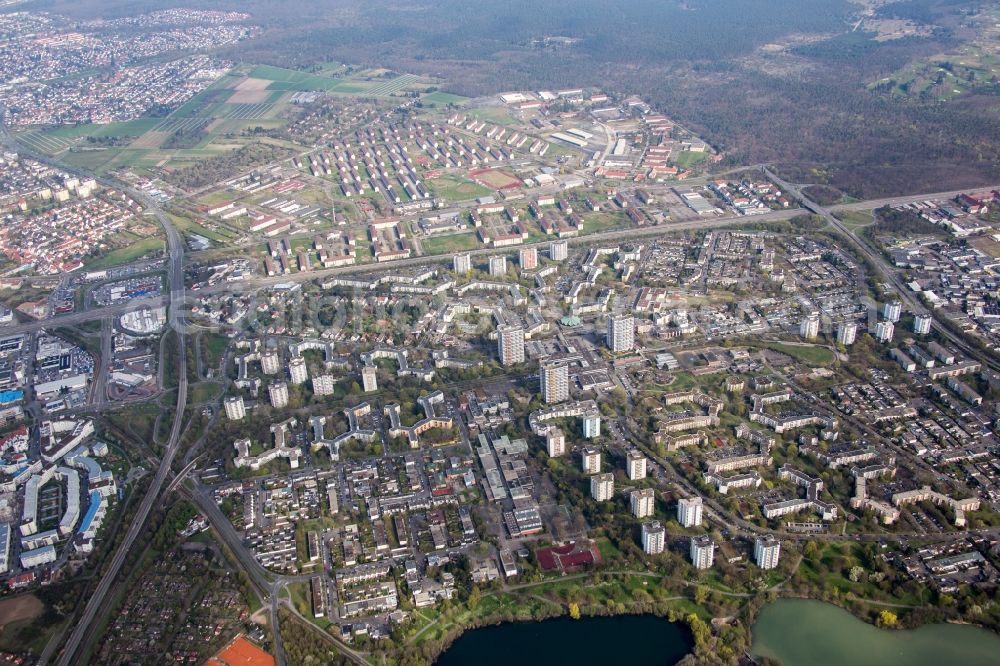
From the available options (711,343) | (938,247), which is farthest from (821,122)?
(711,343)

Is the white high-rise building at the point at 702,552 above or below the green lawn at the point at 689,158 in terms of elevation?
below

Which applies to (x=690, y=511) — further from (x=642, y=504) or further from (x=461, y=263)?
(x=461, y=263)

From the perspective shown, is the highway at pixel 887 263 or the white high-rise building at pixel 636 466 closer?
the white high-rise building at pixel 636 466

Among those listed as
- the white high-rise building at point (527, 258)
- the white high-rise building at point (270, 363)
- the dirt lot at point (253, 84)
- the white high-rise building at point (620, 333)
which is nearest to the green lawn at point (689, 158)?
the white high-rise building at point (527, 258)

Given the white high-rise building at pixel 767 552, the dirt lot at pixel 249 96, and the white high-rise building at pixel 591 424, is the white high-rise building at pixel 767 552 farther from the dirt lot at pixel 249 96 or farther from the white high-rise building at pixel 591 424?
the dirt lot at pixel 249 96

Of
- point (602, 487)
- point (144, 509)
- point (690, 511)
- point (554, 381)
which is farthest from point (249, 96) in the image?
point (690, 511)

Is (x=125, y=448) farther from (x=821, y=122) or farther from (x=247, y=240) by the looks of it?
(x=821, y=122)
